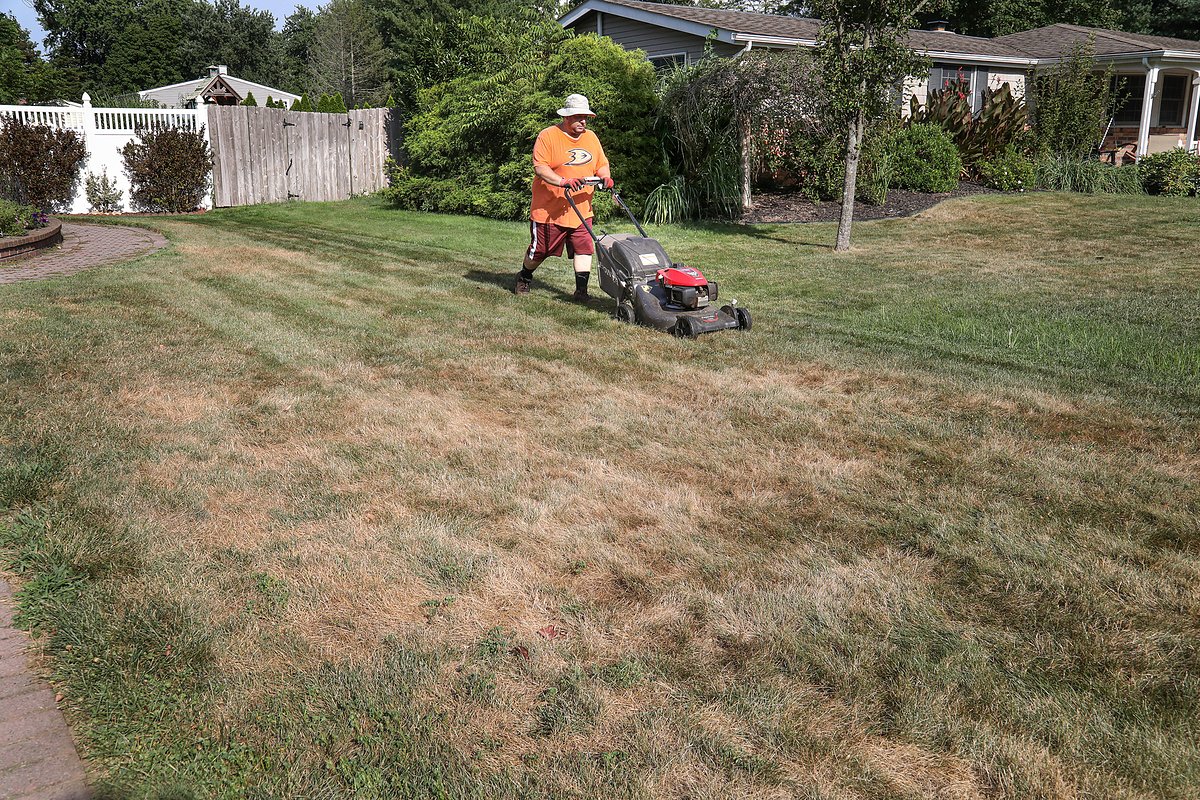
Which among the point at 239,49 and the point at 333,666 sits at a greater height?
the point at 239,49

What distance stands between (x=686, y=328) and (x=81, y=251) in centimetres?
798

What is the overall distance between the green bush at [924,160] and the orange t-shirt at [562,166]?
11.3m

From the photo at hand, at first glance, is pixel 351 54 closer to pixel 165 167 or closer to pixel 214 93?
pixel 214 93

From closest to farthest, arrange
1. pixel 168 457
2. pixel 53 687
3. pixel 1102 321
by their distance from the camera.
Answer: pixel 53 687 < pixel 168 457 < pixel 1102 321

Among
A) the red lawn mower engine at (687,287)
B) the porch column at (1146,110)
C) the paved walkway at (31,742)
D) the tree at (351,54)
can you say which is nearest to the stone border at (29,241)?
the red lawn mower engine at (687,287)

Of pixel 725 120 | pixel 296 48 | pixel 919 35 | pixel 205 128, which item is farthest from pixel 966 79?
pixel 296 48

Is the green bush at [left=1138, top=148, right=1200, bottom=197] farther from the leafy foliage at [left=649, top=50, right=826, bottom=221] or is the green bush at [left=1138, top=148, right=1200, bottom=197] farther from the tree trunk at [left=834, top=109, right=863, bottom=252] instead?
the tree trunk at [left=834, top=109, right=863, bottom=252]

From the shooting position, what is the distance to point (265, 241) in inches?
485

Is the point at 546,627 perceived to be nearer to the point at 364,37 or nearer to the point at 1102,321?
the point at 1102,321

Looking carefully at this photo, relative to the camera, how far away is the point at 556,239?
853 cm

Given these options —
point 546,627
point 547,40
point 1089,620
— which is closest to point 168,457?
point 546,627

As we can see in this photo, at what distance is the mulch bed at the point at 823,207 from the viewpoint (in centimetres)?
1557

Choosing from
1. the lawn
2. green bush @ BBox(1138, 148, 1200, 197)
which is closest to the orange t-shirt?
the lawn

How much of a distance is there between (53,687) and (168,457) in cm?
192
